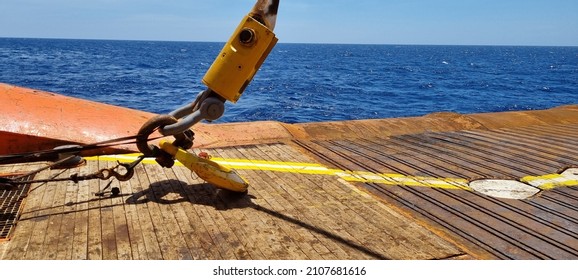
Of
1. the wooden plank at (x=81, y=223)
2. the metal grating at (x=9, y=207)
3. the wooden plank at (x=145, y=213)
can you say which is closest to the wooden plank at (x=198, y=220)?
the wooden plank at (x=145, y=213)

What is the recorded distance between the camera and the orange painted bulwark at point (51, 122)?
651 cm

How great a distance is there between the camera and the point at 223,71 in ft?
14.6

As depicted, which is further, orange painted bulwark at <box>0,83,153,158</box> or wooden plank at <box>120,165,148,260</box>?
orange painted bulwark at <box>0,83,153,158</box>

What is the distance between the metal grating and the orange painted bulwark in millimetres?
1172

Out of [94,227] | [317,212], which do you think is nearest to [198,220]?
[94,227]

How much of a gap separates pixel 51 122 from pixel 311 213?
4.95 m

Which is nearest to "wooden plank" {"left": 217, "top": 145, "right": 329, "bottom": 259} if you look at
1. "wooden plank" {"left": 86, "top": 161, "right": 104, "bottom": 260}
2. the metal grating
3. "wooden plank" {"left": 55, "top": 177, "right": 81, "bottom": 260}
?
"wooden plank" {"left": 86, "top": 161, "right": 104, "bottom": 260}

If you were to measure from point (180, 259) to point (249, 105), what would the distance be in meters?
24.7

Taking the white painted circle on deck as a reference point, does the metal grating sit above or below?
below

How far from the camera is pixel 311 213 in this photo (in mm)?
4730

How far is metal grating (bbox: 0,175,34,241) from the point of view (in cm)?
419

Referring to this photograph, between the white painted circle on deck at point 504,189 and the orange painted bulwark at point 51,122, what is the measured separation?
18.2ft

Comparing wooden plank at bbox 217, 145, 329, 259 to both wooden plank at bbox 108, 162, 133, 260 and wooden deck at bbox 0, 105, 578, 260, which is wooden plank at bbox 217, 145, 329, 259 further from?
wooden plank at bbox 108, 162, 133, 260

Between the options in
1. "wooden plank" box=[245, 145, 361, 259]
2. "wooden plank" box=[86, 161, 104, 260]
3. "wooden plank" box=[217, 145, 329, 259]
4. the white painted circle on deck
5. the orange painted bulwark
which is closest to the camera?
"wooden plank" box=[86, 161, 104, 260]
